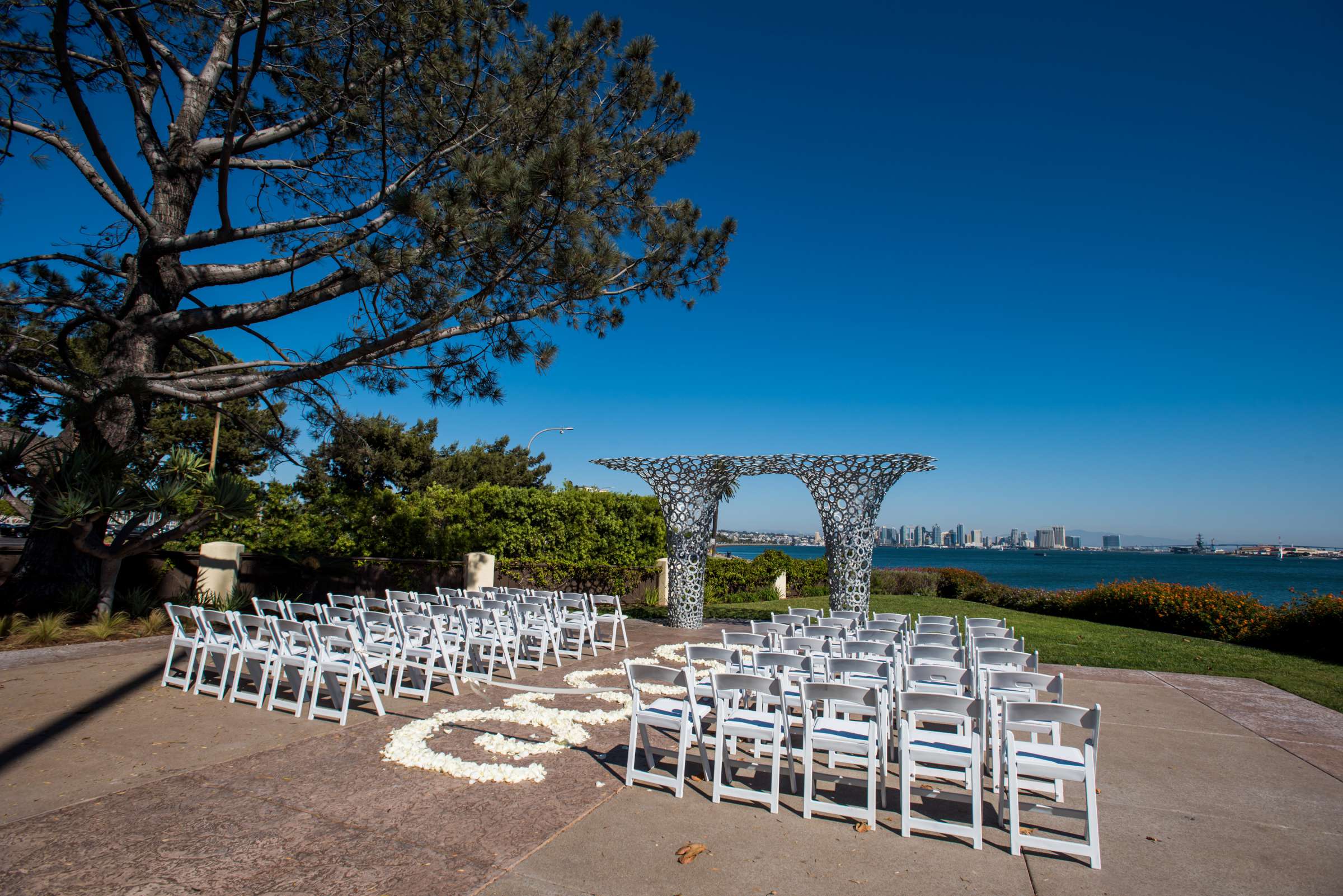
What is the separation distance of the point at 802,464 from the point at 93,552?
36.0 ft

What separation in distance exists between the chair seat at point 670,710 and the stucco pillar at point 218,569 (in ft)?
31.9

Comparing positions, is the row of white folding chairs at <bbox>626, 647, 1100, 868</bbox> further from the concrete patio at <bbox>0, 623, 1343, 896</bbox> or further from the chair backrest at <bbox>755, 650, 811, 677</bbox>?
the chair backrest at <bbox>755, 650, 811, 677</bbox>

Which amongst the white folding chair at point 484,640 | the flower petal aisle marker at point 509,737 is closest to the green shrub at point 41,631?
the white folding chair at point 484,640

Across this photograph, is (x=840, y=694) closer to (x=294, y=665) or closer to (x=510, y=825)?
(x=510, y=825)

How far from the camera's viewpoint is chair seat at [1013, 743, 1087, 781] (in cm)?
372

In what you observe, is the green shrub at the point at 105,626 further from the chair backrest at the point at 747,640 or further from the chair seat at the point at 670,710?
the chair seat at the point at 670,710

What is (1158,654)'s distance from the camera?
A: 11.6m

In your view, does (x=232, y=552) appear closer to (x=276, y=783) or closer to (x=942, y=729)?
(x=276, y=783)

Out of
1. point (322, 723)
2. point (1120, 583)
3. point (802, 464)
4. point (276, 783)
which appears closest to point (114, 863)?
point (276, 783)

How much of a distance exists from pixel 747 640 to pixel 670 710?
6.07 meters

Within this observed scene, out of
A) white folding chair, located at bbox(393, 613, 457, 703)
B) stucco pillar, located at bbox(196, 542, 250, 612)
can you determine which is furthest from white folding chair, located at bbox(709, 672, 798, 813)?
stucco pillar, located at bbox(196, 542, 250, 612)

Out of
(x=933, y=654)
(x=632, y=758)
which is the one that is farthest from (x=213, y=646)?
(x=933, y=654)

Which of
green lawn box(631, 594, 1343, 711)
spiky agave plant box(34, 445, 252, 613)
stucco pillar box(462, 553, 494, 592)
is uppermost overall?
spiky agave plant box(34, 445, 252, 613)

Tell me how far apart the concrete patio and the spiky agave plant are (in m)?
4.07
